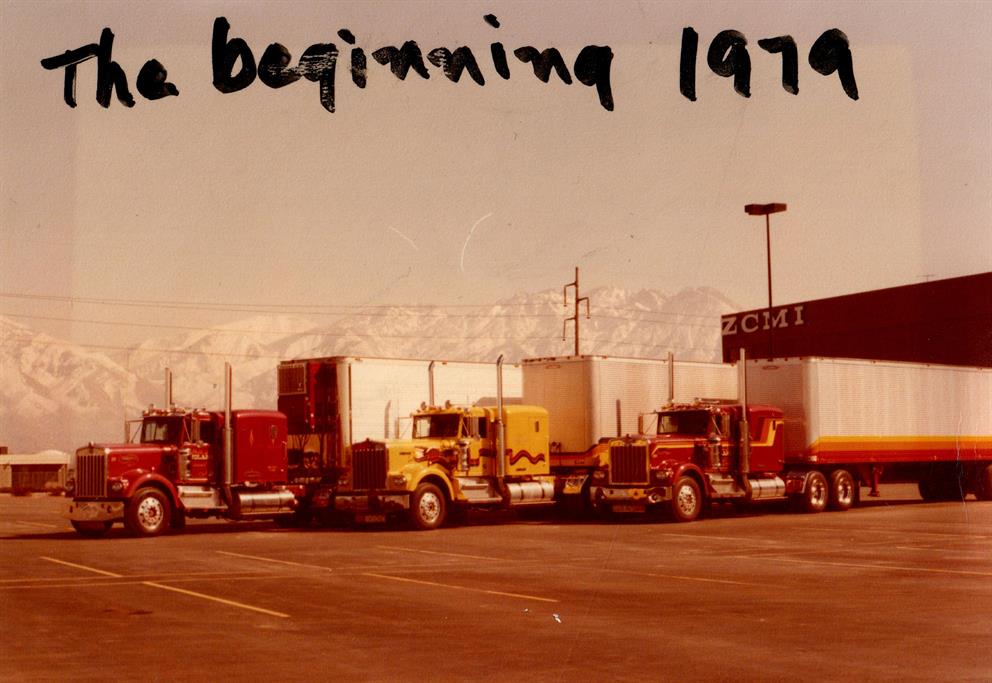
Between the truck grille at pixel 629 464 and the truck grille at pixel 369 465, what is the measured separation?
209 inches

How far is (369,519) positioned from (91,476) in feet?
20.0

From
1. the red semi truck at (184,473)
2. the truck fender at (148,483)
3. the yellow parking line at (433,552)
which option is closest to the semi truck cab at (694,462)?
the red semi truck at (184,473)

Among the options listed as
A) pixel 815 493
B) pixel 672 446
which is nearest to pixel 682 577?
pixel 672 446

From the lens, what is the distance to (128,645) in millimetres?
11594

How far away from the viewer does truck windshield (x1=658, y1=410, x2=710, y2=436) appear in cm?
3114

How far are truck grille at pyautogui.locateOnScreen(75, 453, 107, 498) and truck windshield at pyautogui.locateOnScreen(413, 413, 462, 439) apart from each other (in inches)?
272

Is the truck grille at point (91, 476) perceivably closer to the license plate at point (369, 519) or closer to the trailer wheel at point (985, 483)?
the license plate at point (369, 519)

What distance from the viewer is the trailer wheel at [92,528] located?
27719 millimetres

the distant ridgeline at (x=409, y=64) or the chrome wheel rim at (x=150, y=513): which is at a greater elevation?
the distant ridgeline at (x=409, y=64)

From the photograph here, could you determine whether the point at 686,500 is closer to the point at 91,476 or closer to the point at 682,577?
the point at 682,577

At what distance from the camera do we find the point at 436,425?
98.5ft

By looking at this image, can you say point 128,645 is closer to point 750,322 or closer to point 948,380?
point 948,380

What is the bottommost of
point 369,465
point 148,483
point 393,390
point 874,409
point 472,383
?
point 148,483

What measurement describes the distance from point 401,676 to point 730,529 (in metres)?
18.2
